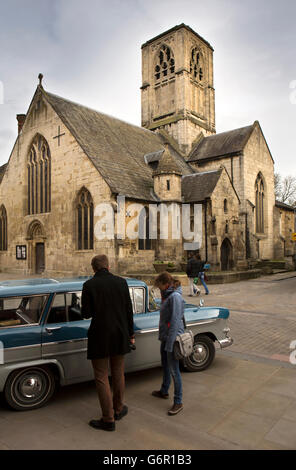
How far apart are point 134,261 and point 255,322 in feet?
42.2

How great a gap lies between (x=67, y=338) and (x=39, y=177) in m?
23.3

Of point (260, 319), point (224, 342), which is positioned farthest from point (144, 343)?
point (260, 319)

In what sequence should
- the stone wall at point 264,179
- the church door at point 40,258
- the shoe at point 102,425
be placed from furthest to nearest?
the stone wall at point 264,179 → the church door at point 40,258 → the shoe at point 102,425

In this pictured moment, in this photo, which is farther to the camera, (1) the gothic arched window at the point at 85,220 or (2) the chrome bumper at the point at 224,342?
(1) the gothic arched window at the point at 85,220

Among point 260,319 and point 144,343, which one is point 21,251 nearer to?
point 260,319

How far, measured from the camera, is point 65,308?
4520 millimetres

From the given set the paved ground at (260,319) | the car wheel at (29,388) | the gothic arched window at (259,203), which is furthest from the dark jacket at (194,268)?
the gothic arched window at (259,203)

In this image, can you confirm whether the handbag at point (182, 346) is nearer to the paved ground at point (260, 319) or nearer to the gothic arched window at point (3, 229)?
the paved ground at point (260, 319)

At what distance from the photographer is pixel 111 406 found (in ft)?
12.0

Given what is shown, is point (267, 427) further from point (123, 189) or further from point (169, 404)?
point (123, 189)

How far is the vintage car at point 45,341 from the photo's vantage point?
401 centimetres

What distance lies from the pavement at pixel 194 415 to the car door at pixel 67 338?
405mm

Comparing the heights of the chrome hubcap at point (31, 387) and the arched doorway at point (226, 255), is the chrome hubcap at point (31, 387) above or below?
below
